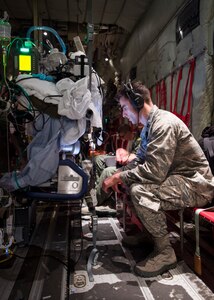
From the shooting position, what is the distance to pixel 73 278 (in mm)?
1590

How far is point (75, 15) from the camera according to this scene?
187 inches

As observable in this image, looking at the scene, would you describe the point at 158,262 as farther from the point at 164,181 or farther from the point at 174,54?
the point at 174,54

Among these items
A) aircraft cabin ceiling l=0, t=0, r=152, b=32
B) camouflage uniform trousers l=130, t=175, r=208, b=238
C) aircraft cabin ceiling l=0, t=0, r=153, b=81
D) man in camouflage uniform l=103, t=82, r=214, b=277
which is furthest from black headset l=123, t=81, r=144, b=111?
aircraft cabin ceiling l=0, t=0, r=152, b=32

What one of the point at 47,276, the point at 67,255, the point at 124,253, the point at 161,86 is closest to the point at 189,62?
the point at 161,86

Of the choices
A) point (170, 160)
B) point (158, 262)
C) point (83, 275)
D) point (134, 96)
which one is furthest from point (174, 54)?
point (83, 275)

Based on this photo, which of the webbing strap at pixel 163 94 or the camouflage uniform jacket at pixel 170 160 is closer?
the camouflage uniform jacket at pixel 170 160

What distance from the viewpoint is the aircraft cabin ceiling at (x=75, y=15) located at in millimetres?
4258

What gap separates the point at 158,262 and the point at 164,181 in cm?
54

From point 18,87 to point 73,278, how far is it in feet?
Result: 4.38

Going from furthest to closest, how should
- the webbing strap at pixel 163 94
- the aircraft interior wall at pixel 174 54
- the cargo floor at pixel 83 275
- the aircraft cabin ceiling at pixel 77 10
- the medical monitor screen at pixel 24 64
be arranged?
the aircraft cabin ceiling at pixel 77 10
the webbing strap at pixel 163 94
the aircraft interior wall at pixel 174 54
the medical monitor screen at pixel 24 64
the cargo floor at pixel 83 275

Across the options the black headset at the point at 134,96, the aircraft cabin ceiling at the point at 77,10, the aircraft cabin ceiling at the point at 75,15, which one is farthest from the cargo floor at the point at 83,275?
the aircraft cabin ceiling at the point at 77,10

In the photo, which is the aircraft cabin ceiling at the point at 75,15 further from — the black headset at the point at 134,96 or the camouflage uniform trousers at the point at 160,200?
the camouflage uniform trousers at the point at 160,200

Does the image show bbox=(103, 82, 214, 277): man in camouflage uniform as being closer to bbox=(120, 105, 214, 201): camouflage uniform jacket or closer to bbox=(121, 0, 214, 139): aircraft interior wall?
bbox=(120, 105, 214, 201): camouflage uniform jacket

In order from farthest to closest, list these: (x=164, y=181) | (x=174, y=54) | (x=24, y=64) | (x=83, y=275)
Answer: (x=174, y=54) → (x=24, y=64) → (x=164, y=181) → (x=83, y=275)
